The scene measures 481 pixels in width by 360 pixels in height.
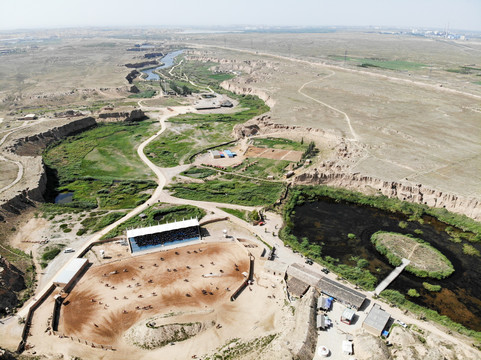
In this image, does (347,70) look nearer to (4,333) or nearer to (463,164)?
(463,164)

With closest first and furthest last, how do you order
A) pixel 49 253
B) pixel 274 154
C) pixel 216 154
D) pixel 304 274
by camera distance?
pixel 304 274, pixel 49 253, pixel 274 154, pixel 216 154

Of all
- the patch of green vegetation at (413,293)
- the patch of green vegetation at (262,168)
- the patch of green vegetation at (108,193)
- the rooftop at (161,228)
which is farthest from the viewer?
the patch of green vegetation at (262,168)

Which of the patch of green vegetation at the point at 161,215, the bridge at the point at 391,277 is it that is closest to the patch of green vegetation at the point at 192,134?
the patch of green vegetation at the point at 161,215

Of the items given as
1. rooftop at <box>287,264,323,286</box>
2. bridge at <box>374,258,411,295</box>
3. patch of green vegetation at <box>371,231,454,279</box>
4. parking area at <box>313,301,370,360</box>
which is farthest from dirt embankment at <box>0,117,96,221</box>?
patch of green vegetation at <box>371,231,454,279</box>

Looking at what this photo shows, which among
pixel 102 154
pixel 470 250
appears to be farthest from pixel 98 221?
pixel 470 250

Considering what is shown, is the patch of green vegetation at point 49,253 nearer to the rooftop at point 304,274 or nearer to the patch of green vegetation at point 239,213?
the patch of green vegetation at point 239,213

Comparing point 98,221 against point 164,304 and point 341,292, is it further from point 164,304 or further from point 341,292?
point 341,292
